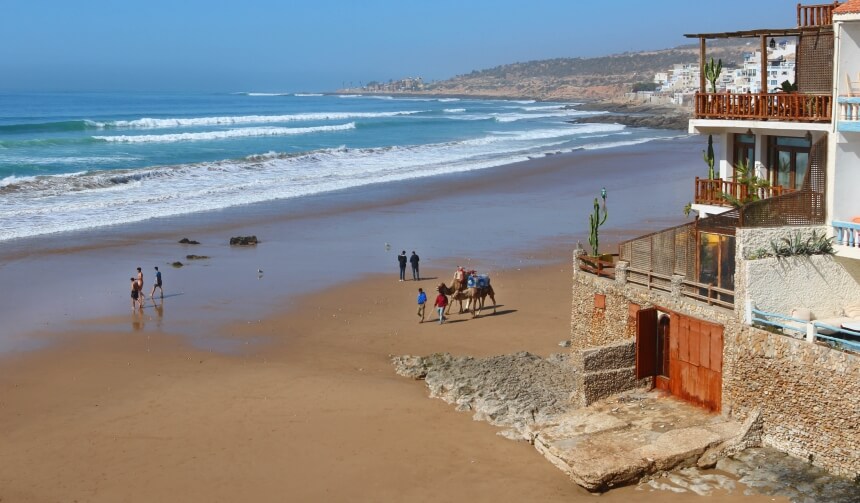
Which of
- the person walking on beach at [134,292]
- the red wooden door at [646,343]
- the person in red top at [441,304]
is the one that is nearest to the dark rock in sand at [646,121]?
the person in red top at [441,304]

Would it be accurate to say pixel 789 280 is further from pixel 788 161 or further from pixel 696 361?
pixel 788 161

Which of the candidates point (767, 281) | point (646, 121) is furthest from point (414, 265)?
point (646, 121)

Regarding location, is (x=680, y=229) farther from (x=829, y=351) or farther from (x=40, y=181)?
(x=40, y=181)

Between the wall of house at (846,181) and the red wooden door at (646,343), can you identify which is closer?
the wall of house at (846,181)

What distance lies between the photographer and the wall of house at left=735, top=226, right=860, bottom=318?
1357cm

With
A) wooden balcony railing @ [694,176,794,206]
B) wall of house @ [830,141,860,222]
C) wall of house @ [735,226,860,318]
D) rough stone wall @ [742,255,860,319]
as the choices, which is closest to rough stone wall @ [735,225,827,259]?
wall of house @ [735,226,860,318]

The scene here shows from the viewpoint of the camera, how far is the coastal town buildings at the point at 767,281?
40.7 ft

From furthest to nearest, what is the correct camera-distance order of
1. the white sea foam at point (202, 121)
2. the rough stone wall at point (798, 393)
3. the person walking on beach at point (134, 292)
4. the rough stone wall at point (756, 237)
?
the white sea foam at point (202, 121) < the person walking on beach at point (134, 292) < the rough stone wall at point (756, 237) < the rough stone wall at point (798, 393)

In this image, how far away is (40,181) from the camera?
4359 cm

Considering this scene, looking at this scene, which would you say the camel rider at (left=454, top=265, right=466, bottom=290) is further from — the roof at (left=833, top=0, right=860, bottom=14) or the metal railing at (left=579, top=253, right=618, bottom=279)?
the roof at (left=833, top=0, right=860, bottom=14)

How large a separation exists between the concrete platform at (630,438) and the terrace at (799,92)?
16.1 feet

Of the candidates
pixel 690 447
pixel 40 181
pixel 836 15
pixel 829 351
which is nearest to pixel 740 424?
pixel 690 447

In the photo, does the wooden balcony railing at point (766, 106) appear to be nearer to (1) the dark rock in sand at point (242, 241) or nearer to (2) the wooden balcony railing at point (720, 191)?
(2) the wooden balcony railing at point (720, 191)

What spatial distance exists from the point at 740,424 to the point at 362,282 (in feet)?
41.3
